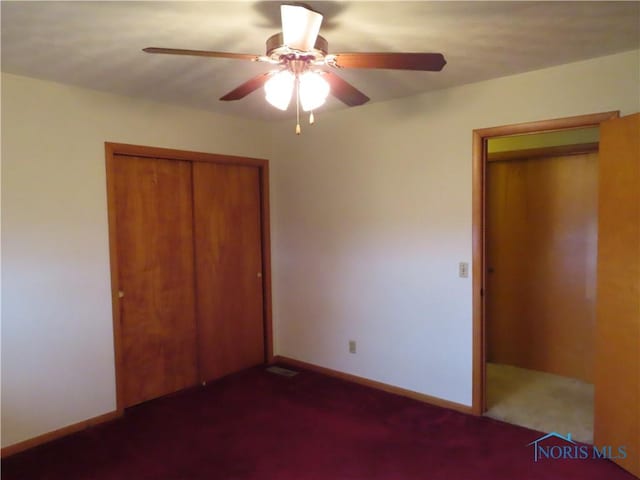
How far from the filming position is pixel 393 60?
1748 mm

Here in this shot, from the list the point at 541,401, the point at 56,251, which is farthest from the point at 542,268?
the point at 56,251

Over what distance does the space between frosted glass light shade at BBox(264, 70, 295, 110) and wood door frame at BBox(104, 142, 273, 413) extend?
1706mm

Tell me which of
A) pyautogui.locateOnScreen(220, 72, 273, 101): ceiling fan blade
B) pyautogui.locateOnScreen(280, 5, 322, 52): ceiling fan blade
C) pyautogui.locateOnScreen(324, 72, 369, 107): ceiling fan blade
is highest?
pyautogui.locateOnScreen(280, 5, 322, 52): ceiling fan blade

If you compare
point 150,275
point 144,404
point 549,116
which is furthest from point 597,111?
point 144,404

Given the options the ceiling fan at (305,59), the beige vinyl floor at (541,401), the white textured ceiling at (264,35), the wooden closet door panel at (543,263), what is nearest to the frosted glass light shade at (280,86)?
the ceiling fan at (305,59)

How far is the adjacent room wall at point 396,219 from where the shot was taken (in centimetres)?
283

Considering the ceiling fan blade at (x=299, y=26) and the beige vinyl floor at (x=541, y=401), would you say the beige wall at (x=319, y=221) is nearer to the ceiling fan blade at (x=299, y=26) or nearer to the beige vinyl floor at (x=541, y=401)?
the beige vinyl floor at (x=541, y=401)

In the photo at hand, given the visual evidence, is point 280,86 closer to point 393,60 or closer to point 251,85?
point 251,85

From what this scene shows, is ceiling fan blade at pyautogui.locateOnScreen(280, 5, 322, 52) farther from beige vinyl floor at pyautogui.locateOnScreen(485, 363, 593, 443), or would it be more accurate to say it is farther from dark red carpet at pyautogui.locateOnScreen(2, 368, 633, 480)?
beige vinyl floor at pyautogui.locateOnScreen(485, 363, 593, 443)

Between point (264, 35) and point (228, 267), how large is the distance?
2304mm

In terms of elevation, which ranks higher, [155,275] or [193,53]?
[193,53]

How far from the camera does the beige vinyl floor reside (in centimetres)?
293

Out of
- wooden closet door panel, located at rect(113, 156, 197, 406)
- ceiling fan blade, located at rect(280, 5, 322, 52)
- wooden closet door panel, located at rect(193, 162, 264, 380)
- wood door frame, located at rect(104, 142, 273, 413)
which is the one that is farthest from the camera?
wooden closet door panel, located at rect(193, 162, 264, 380)

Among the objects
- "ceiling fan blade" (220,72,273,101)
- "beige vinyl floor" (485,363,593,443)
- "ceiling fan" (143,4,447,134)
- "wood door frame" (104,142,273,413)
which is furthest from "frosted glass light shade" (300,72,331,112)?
"beige vinyl floor" (485,363,593,443)
